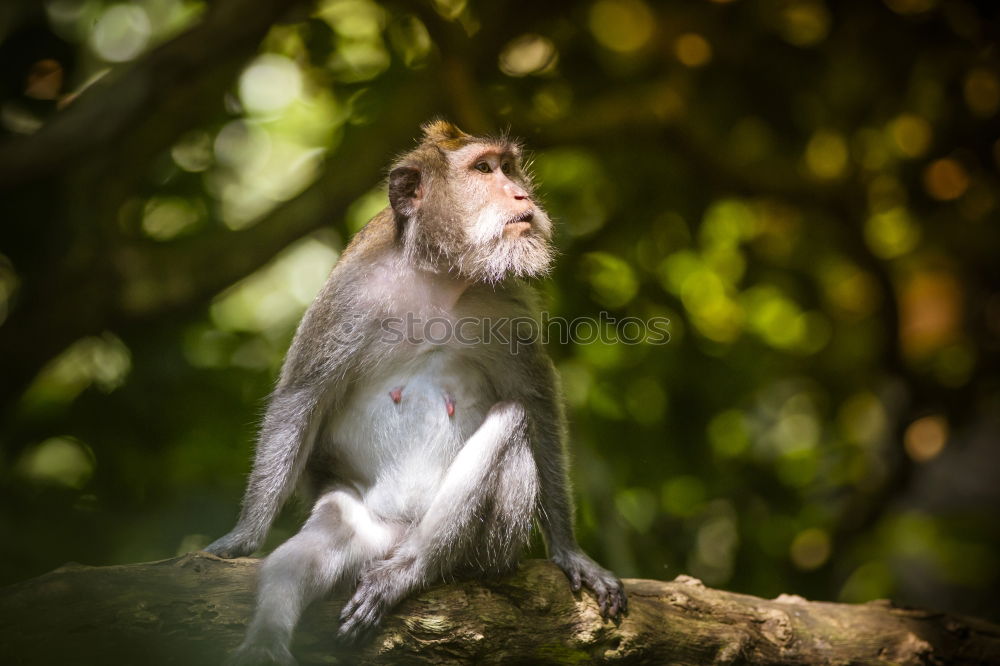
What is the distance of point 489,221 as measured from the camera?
200 inches

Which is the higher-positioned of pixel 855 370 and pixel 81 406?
pixel 855 370

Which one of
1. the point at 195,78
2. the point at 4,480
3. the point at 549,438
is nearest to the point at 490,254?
the point at 549,438

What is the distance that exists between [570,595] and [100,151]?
13.7 ft

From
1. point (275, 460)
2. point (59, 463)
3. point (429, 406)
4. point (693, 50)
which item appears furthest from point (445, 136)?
point (693, 50)

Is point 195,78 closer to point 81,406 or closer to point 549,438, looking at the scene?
point 81,406

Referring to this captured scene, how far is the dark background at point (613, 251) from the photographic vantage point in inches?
235

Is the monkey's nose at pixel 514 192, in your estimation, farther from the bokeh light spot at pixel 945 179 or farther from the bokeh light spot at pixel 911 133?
the bokeh light spot at pixel 945 179

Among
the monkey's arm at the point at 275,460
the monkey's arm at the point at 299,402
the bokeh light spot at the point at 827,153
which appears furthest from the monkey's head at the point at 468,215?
the bokeh light spot at the point at 827,153

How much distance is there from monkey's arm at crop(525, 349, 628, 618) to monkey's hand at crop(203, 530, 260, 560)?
1591 millimetres

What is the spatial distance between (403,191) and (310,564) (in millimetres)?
2110

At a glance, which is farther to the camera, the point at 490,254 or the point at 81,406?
the point at 81,406

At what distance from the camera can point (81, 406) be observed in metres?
6.16

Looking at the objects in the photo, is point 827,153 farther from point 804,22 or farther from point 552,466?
point 552,466

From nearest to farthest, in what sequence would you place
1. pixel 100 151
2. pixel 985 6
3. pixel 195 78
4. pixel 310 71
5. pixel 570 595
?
pixel 570 595
pixel 100 151
pixel 195 78
pixel 310 71
pixel 985 6
